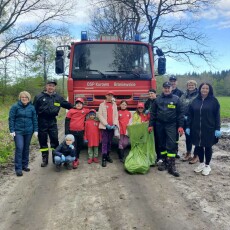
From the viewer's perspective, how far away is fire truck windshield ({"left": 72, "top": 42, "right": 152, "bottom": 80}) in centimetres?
843

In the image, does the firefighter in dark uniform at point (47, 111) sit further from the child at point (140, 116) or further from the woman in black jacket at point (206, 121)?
the woman in black jacket at point (206, 121)

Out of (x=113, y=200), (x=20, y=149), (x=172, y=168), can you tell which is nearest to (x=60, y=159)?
(x=20, y=149)

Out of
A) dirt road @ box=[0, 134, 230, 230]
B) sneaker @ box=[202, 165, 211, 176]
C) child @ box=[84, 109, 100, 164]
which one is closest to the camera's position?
dirt road @ box=[0, 134, 230, 230]

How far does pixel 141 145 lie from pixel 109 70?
2358mm

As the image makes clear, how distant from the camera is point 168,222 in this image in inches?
171

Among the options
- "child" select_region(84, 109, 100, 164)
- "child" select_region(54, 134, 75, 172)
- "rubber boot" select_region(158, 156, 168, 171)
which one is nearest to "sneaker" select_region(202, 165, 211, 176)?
"rubber boot" select_region(158, 156, 168, 171)

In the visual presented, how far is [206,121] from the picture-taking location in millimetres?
6684

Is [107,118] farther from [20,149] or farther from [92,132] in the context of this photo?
[20,149]

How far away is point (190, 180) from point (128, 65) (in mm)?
3708

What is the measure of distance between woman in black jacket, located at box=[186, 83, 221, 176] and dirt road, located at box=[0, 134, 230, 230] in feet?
2.12

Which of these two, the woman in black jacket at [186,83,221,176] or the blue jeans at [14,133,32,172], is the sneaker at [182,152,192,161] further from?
the blue jeans at [14,133,32,172]

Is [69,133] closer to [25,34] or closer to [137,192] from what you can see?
[137,192]

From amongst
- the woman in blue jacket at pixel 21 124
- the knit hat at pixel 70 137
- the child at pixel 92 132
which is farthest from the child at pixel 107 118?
the woman in blue jacket at pixel 21 124

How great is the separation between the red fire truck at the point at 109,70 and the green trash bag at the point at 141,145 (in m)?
1.23
